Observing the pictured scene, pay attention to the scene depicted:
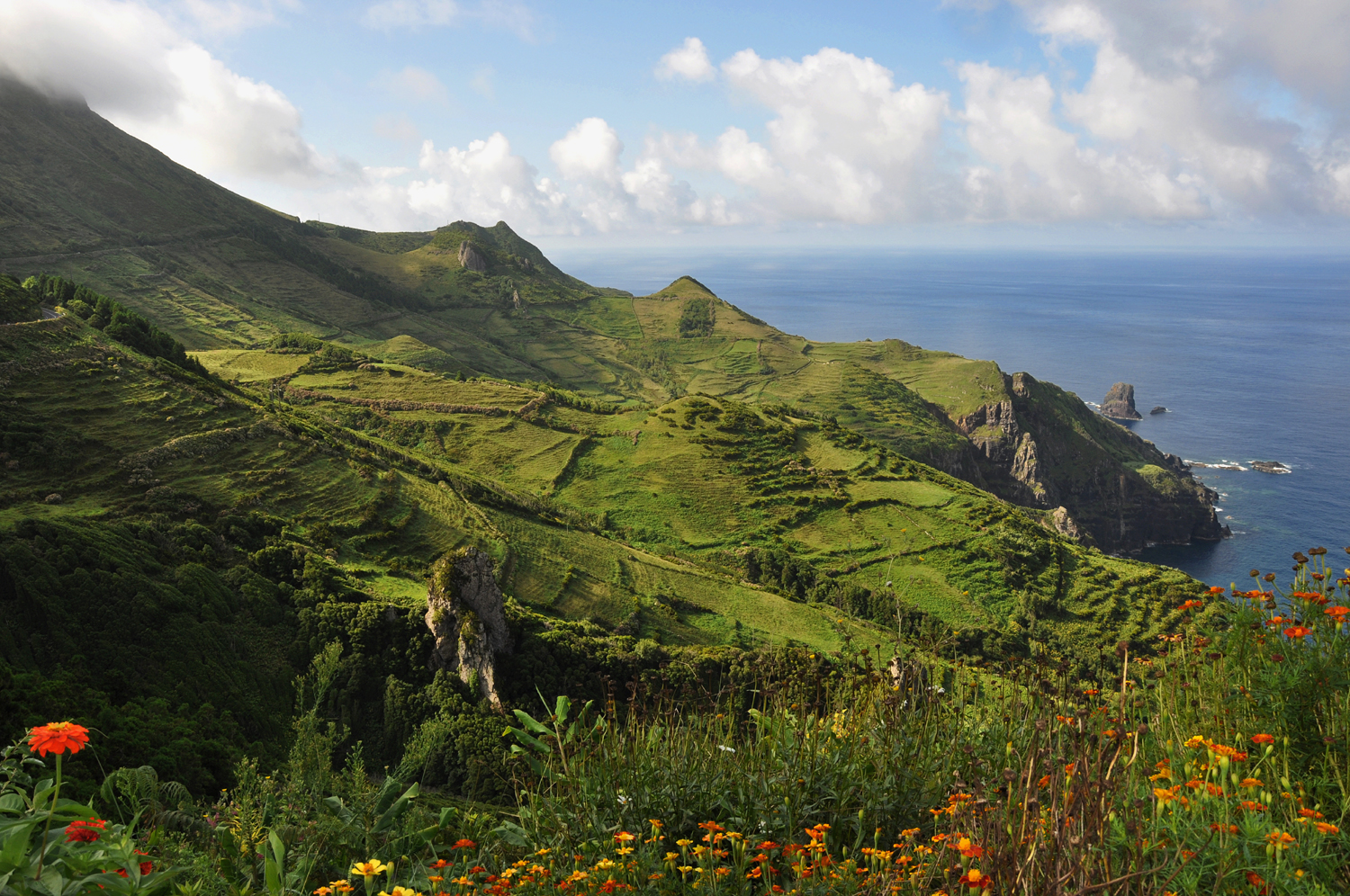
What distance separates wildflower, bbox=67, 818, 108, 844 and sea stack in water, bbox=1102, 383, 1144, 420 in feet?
664

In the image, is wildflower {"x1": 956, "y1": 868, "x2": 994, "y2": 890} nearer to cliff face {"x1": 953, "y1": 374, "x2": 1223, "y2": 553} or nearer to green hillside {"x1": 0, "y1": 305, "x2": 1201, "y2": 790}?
green hillside {"x1": 0, "y1": 305, "x2": 1201, "y2": 790}

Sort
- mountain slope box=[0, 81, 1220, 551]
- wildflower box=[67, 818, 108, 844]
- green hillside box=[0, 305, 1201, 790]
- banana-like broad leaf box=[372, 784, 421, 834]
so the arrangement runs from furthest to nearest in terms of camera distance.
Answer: mountain slope box=[0, 81, 1220, 551] < green hillside box=[0, 305, 1201, 790] < banana-like broad leaf box=[372, 784, 421, 834] < wildflower box=[67, 818, 108, 844]

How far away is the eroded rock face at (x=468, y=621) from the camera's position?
3597cm

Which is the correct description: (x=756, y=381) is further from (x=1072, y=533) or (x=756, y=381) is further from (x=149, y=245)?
(x=149, y=245)

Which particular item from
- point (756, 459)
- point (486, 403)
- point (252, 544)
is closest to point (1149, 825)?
point (252, 544)

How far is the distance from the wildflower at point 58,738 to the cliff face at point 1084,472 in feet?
438

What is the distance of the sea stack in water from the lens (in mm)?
173125

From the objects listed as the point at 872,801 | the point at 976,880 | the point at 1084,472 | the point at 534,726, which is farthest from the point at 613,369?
the point at 976,880

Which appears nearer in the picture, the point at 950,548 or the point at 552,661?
the point at 552,661

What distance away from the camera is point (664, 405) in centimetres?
11738

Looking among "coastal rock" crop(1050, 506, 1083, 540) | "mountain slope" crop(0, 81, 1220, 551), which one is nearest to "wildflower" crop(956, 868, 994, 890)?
"coastal rock" crop(1050, 506, 1083, 540)

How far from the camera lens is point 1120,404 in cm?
17562

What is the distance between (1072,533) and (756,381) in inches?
3531

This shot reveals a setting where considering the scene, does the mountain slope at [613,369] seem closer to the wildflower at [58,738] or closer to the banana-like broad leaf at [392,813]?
the banana-like broad leaf at [392,813]
